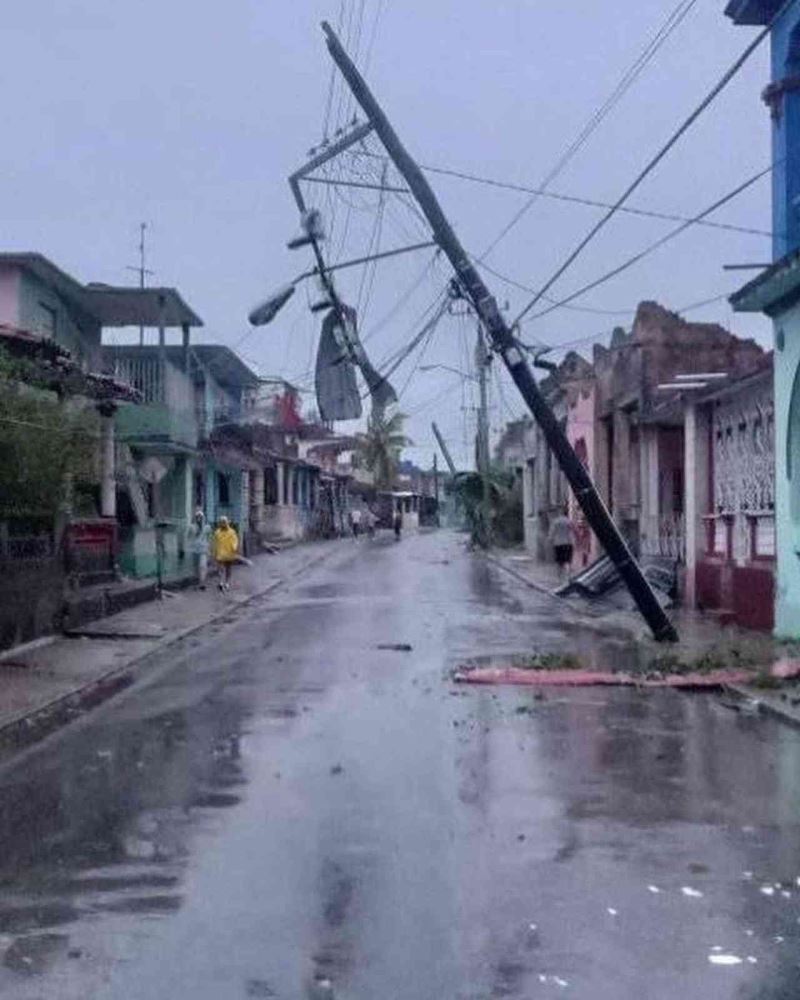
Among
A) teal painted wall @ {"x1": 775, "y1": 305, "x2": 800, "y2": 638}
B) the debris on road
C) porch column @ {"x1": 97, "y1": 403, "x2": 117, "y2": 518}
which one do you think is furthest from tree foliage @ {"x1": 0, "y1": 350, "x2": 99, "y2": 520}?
teal painted wall @ {"x1": 775, "y1": 305, "x2": 800, "y2": 638}

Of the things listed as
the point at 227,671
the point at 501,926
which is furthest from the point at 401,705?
the point at 501,926

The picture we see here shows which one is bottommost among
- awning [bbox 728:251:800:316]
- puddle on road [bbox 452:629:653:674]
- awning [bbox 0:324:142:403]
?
puddle on road [bbox 452:629:653:674]

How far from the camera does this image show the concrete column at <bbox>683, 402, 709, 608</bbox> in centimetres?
2888

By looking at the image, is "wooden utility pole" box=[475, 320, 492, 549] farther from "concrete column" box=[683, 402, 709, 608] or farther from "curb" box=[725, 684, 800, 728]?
"curb" box=[725, 684, 800, 728]

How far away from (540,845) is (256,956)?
276cm

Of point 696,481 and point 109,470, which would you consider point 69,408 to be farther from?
point 696,481

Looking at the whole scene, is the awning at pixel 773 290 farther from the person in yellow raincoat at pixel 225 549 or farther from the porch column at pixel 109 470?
the person in yellow raincoat at pixel 225 549

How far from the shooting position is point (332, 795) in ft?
37.0

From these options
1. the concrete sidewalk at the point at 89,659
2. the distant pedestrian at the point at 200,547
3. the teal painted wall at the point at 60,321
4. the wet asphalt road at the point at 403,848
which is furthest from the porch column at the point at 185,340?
the wet asphalt road at the point at 403,848

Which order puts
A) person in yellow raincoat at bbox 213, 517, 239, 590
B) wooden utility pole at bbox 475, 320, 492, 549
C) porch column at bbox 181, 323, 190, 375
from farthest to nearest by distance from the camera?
wooden utility pole at bbox 475, 320, 492, 549
porch column at bbox 181, 323, 190, 375
person in yellow raincoat at bbox 213, 517, 239, 590

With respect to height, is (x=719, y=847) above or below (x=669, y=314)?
below

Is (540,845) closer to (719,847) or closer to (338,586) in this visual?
(719,847)

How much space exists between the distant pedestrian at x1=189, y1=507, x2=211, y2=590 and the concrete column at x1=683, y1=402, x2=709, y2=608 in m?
14.4

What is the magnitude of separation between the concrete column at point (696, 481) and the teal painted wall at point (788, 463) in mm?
6666
